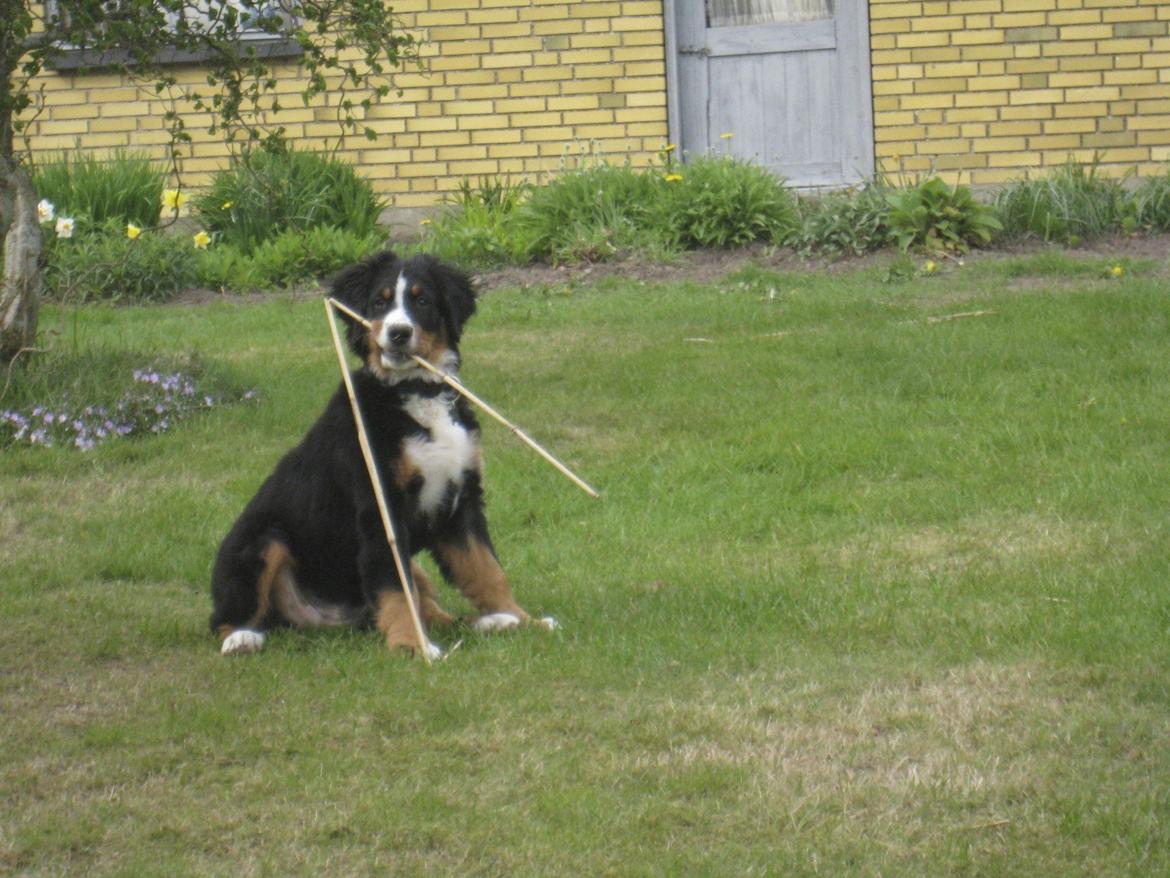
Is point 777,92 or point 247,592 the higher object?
point 777,92

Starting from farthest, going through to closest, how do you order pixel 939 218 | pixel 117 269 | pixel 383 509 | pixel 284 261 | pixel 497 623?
pixel 284 261 < pixel 117 269 < pixel 939 218 < pixel 497 623 < pixel 383 509

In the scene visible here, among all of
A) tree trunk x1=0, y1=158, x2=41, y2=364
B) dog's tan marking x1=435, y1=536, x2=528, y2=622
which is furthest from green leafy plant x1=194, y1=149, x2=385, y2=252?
dog's tan marking x1=435, y1=536, x2=528, y2=622

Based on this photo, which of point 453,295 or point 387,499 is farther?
point 453,295

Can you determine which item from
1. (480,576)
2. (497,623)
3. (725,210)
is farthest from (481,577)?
(725,210)

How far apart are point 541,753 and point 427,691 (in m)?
0.60

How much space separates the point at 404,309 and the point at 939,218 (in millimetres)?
7031

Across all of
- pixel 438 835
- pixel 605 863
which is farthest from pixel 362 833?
pixel 605 863

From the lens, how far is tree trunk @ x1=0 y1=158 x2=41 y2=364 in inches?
332

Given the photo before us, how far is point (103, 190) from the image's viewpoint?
515 inches

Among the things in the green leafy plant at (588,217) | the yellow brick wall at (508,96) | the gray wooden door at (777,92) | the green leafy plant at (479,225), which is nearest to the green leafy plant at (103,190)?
the yellow brick wall at (508,96)

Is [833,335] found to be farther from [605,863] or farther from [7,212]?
[605,863]

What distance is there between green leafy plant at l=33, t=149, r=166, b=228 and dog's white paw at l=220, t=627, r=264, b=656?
26.5 ft

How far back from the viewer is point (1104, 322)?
921 centimetres

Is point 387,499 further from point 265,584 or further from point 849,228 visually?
point 849,228
